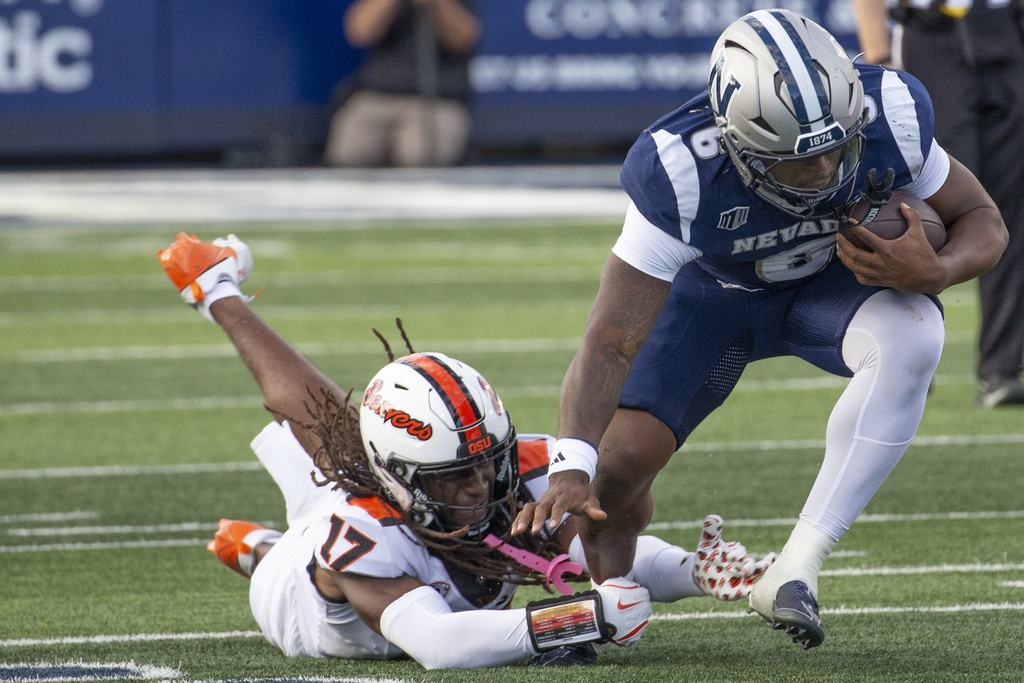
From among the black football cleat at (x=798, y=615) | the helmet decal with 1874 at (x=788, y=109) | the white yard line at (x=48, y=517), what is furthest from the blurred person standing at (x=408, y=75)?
the black football cleat at (x=798, y=615)

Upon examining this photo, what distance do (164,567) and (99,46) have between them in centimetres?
1213

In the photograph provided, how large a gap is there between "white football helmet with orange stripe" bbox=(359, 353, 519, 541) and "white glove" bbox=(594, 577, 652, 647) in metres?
0.32

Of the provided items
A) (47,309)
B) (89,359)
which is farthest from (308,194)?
(89,359)

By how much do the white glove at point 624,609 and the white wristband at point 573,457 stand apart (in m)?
0.29

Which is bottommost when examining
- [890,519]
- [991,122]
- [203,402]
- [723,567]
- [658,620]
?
[203,402]

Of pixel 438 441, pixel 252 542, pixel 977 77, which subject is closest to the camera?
pixel 438 441

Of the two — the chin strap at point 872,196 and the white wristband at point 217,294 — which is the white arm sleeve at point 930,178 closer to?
the chin strap at point 872,196

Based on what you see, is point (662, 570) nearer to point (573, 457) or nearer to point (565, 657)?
point (565, 657)

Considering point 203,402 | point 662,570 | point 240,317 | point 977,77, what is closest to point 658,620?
point 662,570

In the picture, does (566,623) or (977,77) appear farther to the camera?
(977,77)

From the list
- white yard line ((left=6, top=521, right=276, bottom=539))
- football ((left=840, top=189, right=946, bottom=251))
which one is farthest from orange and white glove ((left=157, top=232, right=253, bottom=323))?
football ((left=840, top=189, right=946, bottom=251))

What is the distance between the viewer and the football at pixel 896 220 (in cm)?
310

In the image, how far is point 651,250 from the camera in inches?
124

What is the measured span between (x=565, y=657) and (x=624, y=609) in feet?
0.51
